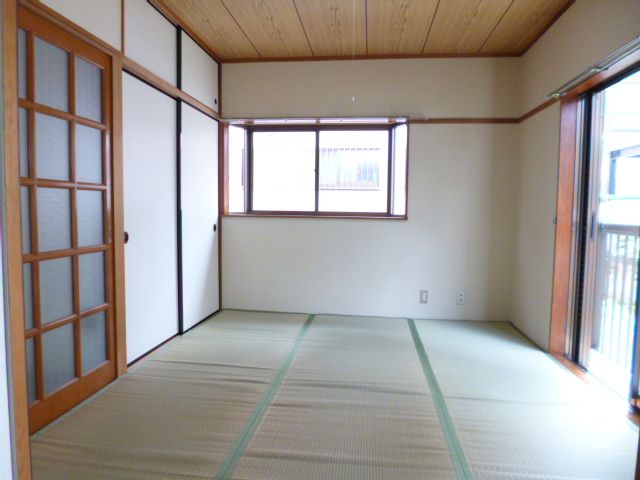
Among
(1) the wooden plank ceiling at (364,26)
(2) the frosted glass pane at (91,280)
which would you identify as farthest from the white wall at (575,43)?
(2) the frosted glass pane at (91,280)

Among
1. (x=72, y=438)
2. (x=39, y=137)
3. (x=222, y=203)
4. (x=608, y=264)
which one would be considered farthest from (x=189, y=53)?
(x=608, y=264)

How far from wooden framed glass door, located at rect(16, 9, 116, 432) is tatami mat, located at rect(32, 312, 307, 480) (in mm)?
196

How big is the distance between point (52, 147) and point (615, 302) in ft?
10.8

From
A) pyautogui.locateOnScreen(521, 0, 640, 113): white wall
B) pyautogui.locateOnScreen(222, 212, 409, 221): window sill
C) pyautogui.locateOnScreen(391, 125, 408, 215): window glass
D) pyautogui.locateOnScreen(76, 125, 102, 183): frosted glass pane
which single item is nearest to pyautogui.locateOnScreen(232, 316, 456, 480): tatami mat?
pyautogui.locateOnScreen(222, 212, 409, 221): window sill

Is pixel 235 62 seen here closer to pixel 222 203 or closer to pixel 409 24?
pixel 222 203

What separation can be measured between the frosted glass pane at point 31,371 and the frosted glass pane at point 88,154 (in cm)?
85

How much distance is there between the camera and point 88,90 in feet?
6.83

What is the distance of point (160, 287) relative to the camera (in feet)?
Answer: 9.32

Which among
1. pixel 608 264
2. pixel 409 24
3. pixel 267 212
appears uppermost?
pixel 409 24

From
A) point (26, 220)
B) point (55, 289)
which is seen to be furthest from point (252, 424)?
point (26, 220)

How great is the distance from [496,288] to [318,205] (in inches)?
75.3

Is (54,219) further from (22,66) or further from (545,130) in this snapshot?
(545,130)

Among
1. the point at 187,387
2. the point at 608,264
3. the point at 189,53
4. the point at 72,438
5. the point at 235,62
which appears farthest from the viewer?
the point at 235,62

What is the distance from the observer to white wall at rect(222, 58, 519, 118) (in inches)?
140
